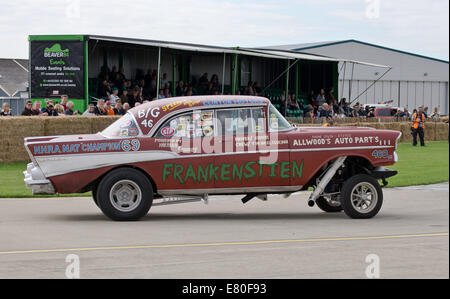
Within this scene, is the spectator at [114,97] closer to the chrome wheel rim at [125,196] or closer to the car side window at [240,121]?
the car side window at [240,121]

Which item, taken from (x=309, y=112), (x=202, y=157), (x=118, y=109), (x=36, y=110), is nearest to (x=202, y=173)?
(x=202, y=157)

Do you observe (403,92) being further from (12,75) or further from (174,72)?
(174,72)

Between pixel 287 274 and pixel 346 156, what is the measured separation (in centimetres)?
509

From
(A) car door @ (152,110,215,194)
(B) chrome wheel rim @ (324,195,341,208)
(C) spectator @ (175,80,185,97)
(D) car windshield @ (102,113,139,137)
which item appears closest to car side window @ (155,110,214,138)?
(A) car door @ (152,110,215,194)

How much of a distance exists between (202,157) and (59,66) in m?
14.1

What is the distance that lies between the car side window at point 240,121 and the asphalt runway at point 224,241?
4.39 ft

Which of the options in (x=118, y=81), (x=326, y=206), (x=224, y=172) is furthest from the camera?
(x=118, y=81)

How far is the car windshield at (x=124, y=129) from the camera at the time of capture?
40.6 feet

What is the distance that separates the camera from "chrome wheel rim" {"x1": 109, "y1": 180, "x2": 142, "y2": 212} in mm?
12047

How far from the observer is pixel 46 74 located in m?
25.5

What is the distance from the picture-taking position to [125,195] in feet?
39.9

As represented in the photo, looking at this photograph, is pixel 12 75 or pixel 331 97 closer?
pixel 331 97

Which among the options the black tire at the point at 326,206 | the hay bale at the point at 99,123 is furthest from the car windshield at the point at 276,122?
the hay bale at the point at 99,123

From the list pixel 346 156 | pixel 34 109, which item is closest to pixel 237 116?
pixel 346 156
